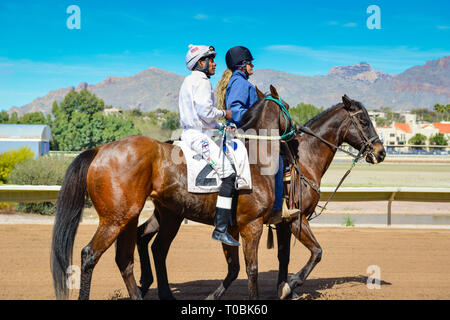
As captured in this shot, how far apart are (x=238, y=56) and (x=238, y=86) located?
43cm

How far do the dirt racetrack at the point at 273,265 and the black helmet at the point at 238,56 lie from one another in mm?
3036

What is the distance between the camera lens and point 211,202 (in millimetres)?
5152

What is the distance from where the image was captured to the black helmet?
6027 millimetres

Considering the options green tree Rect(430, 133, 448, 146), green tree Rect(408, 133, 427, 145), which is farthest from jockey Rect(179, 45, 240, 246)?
green tree Rect(408, 133, 427, 145)

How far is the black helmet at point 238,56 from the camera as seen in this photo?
6027 millimetres

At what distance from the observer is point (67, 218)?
192 inches

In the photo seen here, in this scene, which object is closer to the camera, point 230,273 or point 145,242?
point 230,273

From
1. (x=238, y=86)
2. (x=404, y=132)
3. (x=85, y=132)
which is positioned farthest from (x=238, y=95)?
(x=404, y=132)

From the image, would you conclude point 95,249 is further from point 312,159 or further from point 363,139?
point 363,139

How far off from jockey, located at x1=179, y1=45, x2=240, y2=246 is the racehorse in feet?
2.32

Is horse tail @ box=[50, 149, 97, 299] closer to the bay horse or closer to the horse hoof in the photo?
the bay horse

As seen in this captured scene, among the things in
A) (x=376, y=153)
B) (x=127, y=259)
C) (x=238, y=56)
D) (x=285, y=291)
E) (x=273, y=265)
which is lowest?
(x=273, y=265)

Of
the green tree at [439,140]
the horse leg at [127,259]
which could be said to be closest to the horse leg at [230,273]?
the horse leg at [127,259]

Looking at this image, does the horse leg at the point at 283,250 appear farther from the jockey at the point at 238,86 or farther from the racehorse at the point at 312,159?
the jockey at the point at 238,86
